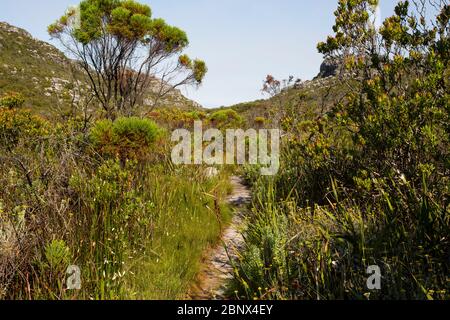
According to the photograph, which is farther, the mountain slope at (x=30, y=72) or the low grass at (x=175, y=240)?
the mountain slope at (x=30, y=72)

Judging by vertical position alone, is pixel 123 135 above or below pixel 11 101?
below

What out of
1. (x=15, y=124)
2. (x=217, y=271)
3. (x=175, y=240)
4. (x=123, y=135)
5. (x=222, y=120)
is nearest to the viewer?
(x=217, y=271)

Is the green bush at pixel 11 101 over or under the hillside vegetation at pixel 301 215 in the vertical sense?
over

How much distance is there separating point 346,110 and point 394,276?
2.10 m

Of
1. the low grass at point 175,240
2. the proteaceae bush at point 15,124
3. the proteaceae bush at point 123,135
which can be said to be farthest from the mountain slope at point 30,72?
the proteaceae bush at point 123,135

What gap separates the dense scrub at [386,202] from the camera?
2.67 m

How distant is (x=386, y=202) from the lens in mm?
3311

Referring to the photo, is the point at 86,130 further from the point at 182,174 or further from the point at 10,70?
the point at 10,70

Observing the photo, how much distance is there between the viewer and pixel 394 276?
8.57 ft

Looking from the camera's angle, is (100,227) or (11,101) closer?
(100,227)

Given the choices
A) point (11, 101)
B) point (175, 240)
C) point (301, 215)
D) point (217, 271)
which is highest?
point (11, 101)

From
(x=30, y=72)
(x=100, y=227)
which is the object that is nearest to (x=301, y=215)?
(x=100, y=227)

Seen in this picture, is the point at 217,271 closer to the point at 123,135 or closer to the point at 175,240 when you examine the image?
the point at 175,240

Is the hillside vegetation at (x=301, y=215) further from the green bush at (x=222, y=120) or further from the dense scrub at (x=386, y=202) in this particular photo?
the green bush at (x=222, y=120)
